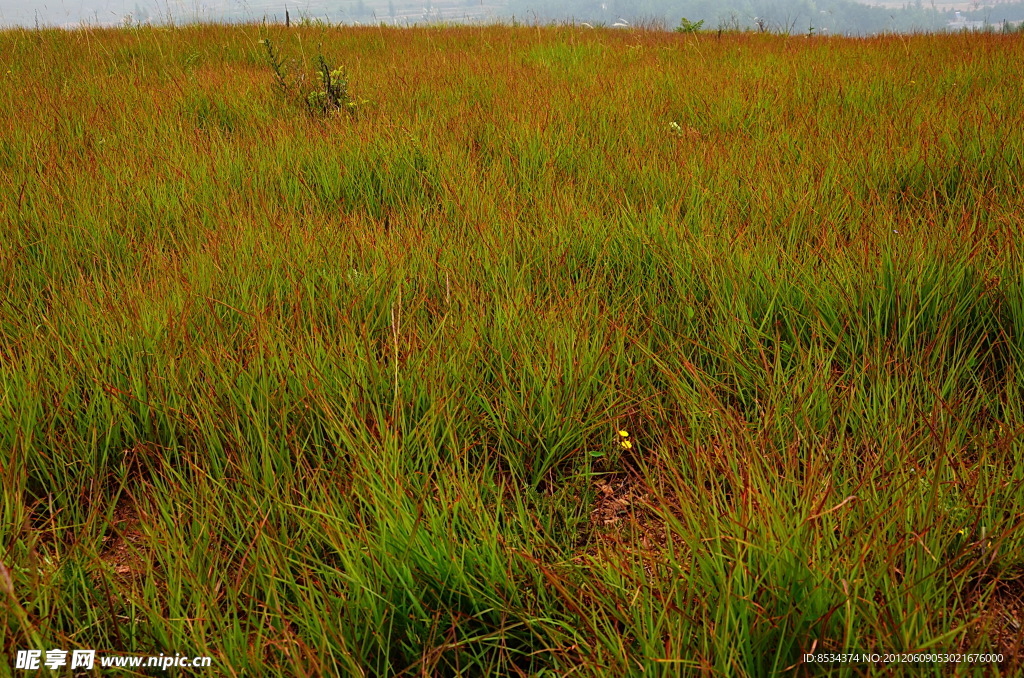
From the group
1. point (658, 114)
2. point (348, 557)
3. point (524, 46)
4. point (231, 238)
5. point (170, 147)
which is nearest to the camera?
point (348, 557)

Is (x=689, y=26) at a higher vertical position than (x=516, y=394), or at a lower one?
higher

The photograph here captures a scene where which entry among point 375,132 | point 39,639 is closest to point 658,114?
point 375,132

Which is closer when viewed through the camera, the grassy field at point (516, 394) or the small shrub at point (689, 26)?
the grassy field at point (516, 394)

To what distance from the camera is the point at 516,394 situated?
1.49m

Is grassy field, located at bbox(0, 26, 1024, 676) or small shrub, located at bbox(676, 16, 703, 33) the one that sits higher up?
small shrub, located at bbox(676, 16, 703, 33)

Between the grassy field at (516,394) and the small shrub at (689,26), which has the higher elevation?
the small shrub at (689,26)

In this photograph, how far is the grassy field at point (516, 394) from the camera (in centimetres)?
98

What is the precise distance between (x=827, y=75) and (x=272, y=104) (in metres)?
3.62

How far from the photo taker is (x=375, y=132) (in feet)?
10.3

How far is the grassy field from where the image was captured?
38.4 inches

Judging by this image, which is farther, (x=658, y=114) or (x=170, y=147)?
(x=658, y=114)

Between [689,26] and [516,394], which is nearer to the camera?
[516,394]

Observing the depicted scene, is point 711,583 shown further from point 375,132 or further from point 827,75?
point 827,75

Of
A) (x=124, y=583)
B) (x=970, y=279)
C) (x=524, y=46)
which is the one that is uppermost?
(x=524, y=46)
